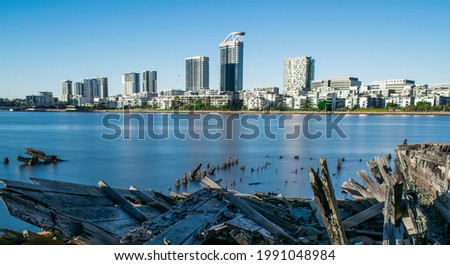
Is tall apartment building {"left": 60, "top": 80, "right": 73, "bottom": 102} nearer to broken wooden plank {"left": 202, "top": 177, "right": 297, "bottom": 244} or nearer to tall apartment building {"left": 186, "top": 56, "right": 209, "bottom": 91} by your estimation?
tall apartment building {"left": 186, "top": 56, "right": 209, "bottom": 91}

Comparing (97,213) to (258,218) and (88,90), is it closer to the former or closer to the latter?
(258,218)

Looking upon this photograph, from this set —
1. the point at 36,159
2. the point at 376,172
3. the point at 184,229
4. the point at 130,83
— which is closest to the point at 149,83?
the point at 130,83

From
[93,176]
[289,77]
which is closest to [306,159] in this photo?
[93,176]

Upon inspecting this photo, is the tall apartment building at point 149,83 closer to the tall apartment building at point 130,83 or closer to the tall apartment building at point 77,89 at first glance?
the tall apartment building at point 130,83

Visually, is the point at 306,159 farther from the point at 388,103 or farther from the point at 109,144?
the point at 388,103

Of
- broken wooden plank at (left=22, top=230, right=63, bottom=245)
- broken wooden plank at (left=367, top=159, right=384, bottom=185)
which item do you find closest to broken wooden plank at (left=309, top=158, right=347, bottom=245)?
broken wooden plank at (left=22, top=230, right=63, bottom=245)

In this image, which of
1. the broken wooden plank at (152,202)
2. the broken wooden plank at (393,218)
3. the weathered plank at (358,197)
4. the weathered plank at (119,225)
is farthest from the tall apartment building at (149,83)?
the broken wooden plank at (393,218)
